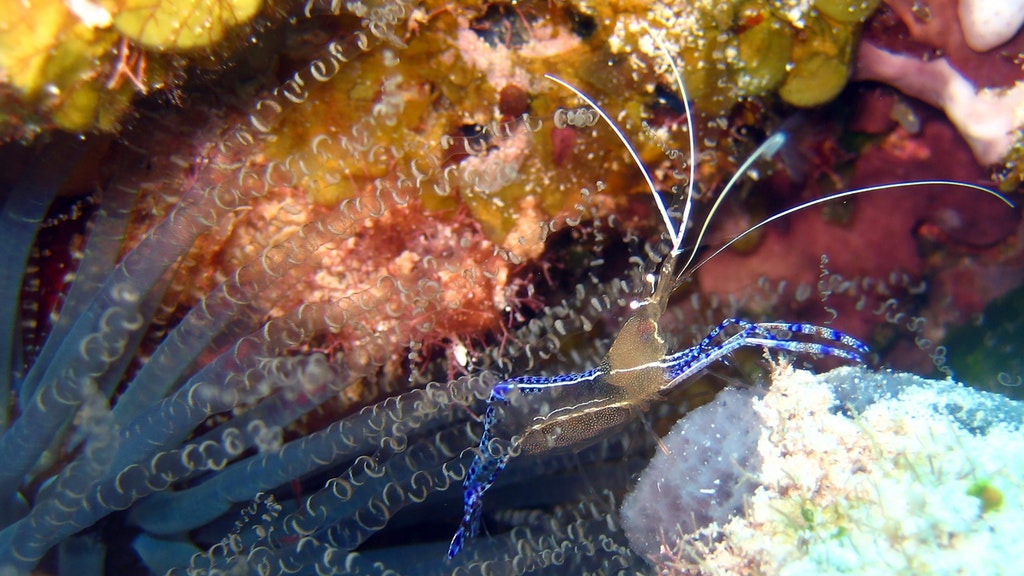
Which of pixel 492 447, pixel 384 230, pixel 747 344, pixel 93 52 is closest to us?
pixel 93 52

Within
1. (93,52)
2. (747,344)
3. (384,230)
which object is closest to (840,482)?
(747,344)

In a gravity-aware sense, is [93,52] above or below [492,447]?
above

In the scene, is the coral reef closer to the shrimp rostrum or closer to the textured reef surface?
the textured reef surface

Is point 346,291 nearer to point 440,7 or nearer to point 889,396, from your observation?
point 440,7

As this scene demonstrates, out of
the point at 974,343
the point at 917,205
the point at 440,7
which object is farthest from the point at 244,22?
the point at 974,343

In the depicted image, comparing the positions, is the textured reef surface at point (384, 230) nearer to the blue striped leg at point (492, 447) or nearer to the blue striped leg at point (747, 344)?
the blue striped leg at point (492, 447)

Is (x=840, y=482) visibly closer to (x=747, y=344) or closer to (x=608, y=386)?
(x=747, y=344)
